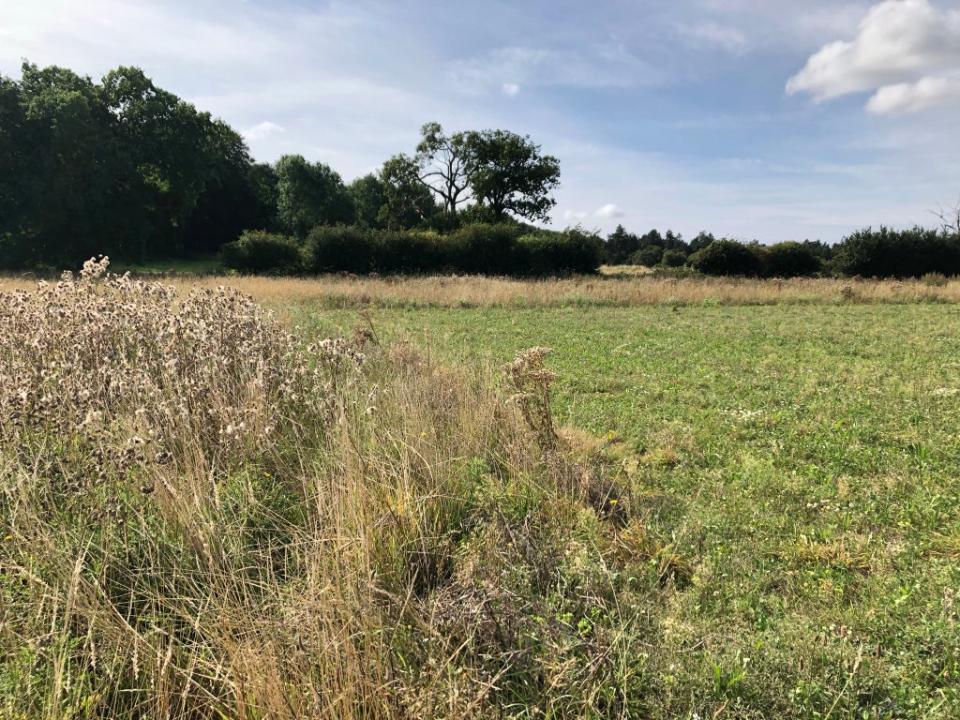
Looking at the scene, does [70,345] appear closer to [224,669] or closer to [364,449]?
[364,449]

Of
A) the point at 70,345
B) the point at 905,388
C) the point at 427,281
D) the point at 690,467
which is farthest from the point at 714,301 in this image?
the point at 70,345

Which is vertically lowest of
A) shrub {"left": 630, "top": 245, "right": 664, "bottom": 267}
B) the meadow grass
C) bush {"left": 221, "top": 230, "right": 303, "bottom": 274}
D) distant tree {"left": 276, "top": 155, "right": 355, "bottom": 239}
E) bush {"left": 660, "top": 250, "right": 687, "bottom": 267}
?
the meadow grass

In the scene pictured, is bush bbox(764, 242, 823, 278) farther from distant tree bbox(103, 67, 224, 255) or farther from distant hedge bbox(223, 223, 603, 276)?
distant tree bbox(103, 67, 224, 255)

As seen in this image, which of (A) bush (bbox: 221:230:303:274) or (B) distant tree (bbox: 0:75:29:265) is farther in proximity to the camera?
(A) bush (bbox: 221:230:303:274)

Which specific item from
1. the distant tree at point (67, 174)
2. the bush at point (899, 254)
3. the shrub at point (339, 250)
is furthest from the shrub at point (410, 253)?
the bush at point (899, 254)

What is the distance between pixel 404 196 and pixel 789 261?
35.9 metres

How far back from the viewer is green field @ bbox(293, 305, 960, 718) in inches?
95.3

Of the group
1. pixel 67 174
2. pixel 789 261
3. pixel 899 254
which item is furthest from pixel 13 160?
pixel 899 254

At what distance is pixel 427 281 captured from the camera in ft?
87.6

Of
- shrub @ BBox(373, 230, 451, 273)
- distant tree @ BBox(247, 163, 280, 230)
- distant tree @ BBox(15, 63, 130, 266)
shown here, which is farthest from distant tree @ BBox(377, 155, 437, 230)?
distant tree @ BBox(15, 63, 130, 266)

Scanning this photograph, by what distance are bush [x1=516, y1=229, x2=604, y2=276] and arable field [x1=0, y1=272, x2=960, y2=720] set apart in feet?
110

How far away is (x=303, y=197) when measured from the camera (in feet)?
193

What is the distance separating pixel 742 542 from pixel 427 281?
23866 millimetres

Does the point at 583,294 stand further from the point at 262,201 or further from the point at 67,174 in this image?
the point at 262,201
